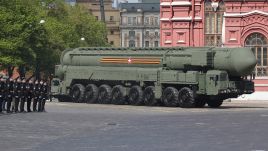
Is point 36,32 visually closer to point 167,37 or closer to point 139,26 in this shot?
point 167,37

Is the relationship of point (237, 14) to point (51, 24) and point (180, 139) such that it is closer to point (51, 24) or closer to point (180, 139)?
point (51, 24)

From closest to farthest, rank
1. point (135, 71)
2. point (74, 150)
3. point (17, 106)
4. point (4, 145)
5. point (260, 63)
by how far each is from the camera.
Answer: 1. point (74, 150)
2. point (4, 145)
3. point (17, 106)
4. point (135, 71)
5. point (260, 63)

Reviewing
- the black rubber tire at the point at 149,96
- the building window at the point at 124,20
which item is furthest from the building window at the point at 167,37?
the building window at the point at 124,20

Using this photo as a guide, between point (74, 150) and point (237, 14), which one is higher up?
point (237, 14)

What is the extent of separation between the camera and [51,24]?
88125mm

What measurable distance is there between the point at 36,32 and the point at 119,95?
23.5 metres

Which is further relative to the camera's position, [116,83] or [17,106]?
[116,83]

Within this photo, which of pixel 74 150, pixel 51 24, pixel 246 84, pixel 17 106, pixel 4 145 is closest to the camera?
pixel 74 150

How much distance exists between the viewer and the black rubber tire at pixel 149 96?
54250 mm

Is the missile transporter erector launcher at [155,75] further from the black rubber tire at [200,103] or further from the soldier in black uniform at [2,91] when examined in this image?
the soldier in black uniform at [2,91]

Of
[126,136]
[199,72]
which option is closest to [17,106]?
[199,72]

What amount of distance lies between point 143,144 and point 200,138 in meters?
2.53

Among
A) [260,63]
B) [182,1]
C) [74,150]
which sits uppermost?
[182,1]

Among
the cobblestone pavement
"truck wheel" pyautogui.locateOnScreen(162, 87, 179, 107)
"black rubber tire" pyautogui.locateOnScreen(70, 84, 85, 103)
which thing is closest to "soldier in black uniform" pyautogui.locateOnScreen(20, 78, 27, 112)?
the cobblestone pavement
